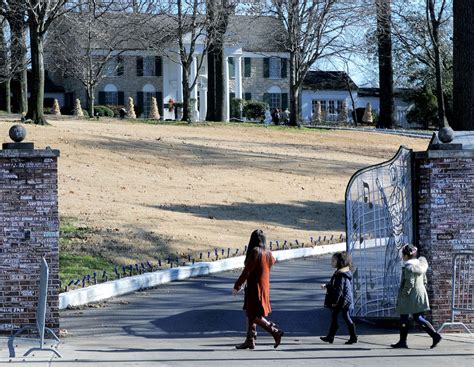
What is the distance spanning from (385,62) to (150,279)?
119ft

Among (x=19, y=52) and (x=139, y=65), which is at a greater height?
(x=139, y=65)

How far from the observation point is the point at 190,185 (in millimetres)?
27906

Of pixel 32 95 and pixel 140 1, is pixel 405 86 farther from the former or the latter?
pixel 32 95

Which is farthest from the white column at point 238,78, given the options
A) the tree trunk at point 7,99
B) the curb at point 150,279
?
the curb at point 150,279

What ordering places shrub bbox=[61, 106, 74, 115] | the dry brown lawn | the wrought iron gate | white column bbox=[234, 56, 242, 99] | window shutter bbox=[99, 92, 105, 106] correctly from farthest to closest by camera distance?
1. white column bbox=[234, 56, 242, 99]
2. window shutter bbox=[99, 92, 105, 106]
3. shrub bbox=[61, 106, 74, 115]
4. the dry brown lawn
5. the wrought iron gate

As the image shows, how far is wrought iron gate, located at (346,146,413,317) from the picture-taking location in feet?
45.9

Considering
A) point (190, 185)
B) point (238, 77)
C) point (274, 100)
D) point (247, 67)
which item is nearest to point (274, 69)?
point (247, 67)

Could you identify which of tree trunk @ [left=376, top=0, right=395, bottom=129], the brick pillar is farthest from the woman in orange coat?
tree trunk @ [left=376, top=0, right=395, bottom=129]

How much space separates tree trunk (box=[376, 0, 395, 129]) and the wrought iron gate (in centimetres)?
3276

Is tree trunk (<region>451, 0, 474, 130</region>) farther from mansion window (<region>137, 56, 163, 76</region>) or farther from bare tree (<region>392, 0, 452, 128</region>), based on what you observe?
mansion window (<region>137, 56, 163, 76</region>)

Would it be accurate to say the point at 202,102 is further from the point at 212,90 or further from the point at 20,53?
the point at 20,53

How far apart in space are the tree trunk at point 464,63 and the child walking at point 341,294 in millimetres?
9076

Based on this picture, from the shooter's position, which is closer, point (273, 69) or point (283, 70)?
point (283, 70)

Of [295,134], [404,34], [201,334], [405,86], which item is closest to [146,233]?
[201,334]
